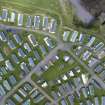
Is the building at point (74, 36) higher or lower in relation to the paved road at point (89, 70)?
higher

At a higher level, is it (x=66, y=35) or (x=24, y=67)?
(x=66, y=35)

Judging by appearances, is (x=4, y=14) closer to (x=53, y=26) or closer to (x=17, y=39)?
(x=17, y=39)

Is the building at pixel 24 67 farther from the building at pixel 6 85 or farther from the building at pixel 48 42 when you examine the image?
the building at pixel 48 42

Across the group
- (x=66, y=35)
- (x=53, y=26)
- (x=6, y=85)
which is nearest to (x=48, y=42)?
(x=53, y=26)

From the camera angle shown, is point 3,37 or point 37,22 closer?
point 3,37

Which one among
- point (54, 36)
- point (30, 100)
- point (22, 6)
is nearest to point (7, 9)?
point (22, 6)

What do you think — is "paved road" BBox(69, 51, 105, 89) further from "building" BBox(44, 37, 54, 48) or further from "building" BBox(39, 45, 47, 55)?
"building" BBox(39, 45, 47, 55)

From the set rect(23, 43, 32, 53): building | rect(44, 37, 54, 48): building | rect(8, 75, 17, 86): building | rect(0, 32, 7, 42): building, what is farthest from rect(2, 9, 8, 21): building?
rect(8, 75, 17, 86): building

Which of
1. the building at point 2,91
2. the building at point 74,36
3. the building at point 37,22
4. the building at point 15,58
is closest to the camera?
the building at point 2,91

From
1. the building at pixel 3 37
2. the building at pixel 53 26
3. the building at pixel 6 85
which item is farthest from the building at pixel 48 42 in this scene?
A: the building at pixel 6 85

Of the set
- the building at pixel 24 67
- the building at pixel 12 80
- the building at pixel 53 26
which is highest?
the building at pixel 53 26

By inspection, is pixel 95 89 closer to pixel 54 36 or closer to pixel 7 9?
pixel 54 36
